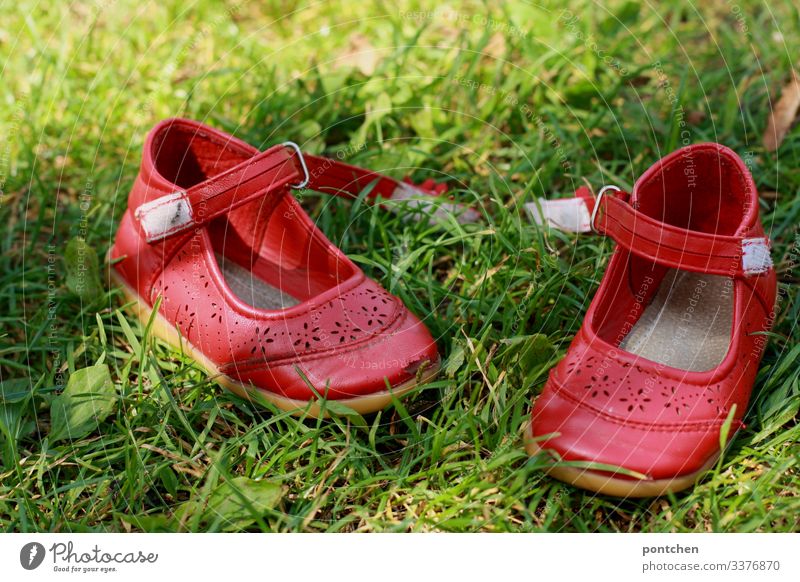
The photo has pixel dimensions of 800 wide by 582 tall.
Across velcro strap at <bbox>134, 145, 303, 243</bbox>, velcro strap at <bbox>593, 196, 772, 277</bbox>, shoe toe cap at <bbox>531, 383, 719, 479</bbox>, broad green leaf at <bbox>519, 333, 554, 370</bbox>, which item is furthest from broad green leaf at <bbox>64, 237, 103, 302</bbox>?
velcro strap at <bbox>593, 196, 772, 277</bbox>

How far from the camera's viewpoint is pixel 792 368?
214 cm

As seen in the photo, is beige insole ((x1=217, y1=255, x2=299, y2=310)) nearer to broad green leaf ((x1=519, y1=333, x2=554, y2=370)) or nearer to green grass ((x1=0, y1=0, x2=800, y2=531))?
green grass ((x1=0, y1=0, x2=800, y2=531))

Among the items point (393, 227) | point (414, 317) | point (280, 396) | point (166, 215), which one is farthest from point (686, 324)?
point (166, 215)

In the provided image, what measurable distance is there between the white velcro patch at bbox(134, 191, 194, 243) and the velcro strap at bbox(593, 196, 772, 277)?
Result: 3.46ft

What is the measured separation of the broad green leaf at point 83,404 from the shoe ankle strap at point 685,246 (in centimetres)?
129

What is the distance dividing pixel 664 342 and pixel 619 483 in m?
0.55

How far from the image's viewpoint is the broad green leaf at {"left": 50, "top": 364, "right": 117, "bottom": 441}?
6.81 feet

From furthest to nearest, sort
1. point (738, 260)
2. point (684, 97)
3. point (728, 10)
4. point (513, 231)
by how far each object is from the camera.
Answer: point (728, 10) < point (684, 97) < point (513, 231) < point (738, 260)

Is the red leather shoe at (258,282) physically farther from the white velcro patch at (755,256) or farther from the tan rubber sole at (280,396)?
the white velcro patch at (755,256)

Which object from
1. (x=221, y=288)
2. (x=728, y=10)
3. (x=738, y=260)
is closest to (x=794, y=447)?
(x=738, y=260)

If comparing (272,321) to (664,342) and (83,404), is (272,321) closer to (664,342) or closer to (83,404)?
(83,404)

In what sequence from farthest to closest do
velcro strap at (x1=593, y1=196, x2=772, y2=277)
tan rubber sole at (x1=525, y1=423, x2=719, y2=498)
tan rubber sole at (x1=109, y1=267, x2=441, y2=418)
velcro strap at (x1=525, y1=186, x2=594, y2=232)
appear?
velcro strap at (x1=525, y1=186, x2=594, y2=232), tan rubber sole at (x1=109, y1=267, x2=441, y2=418), velcro strap at (x1=593, y1=196, x2=772, y2=277), tan rubber sole at (x1=525, y1=423, x2=719, y2=498)
